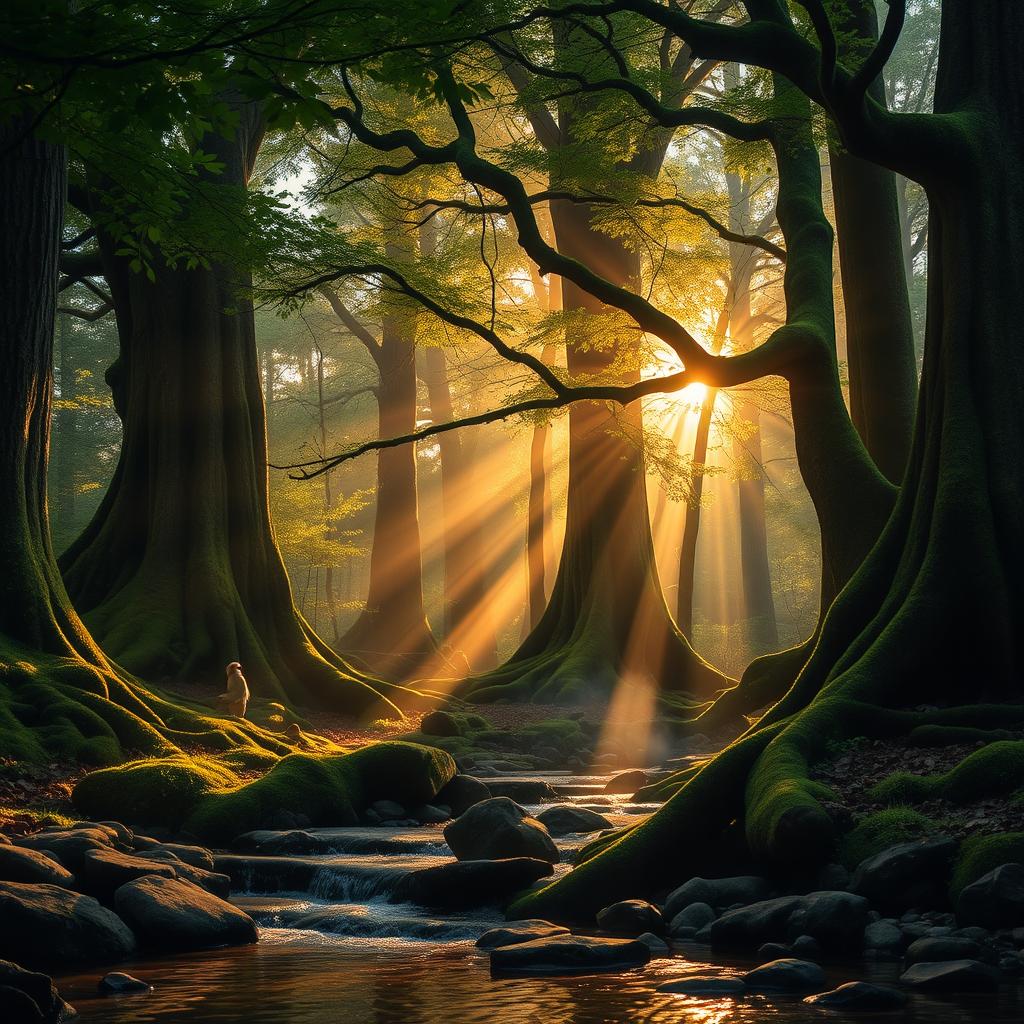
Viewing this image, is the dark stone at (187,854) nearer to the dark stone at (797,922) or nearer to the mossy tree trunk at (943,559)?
the mossy tree trunk at (943,559)

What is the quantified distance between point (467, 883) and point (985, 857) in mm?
3198

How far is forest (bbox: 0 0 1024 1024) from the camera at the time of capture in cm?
580

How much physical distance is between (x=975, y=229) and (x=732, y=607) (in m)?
43.5

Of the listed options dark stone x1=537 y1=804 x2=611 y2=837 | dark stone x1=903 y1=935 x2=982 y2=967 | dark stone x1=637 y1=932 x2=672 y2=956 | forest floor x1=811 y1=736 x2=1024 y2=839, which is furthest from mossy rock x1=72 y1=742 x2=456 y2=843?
dark stone x1=903 y1=935 x2=982 y2=967

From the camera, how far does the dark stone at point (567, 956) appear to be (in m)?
5.87

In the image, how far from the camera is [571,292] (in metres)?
22.5

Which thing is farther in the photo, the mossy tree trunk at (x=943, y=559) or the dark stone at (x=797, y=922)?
the mossy tree trunk at (x=943, y=559)

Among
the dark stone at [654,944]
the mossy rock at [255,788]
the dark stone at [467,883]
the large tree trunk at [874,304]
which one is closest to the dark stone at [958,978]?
the dark stone at [654,944]

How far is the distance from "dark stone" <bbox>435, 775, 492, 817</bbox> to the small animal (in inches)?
123

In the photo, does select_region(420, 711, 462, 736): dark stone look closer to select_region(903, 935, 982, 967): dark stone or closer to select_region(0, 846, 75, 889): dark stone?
select_region(0, 846, 75, 889): dark stone

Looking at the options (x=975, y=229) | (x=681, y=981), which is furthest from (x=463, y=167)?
(x=681, y=981)

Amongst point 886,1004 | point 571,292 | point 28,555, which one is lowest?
point 886,1004

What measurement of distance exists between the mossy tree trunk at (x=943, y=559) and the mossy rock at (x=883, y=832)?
31 centimetres

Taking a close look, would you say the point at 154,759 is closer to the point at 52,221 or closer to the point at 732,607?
the point at 52,221
